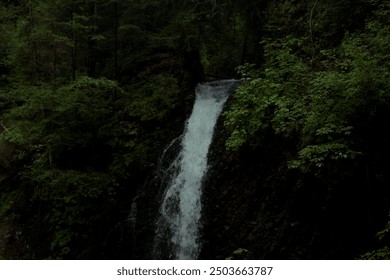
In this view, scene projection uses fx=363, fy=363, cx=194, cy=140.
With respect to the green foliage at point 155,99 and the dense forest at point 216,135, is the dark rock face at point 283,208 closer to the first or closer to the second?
the dense forest at point 216,135

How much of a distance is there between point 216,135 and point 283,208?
3861mm

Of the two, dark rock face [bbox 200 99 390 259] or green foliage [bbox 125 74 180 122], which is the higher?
green foliage [bbox 125 74 180 122]

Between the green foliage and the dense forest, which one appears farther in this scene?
the green foliage

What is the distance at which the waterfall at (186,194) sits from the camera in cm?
959

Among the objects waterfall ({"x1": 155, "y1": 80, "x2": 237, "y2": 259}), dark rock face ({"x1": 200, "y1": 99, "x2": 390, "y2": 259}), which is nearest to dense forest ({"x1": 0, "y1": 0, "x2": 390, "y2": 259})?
dark rock face ({"x1": 200, "y1": 99, "x2": 390, "y2": 259})

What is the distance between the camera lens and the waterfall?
959 cm

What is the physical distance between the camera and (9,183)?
13562 millimetres

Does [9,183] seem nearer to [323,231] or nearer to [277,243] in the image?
[277,243]

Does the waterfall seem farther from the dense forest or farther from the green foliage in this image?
the green foliage

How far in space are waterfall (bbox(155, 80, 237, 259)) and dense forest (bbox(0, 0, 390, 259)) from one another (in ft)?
1.22

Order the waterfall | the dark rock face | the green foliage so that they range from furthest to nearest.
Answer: the green foliage < the waterfall < the dark rock face

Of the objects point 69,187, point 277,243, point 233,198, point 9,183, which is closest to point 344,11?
point 233,198

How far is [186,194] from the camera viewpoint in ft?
33.4

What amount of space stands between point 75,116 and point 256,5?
836 centimetres
